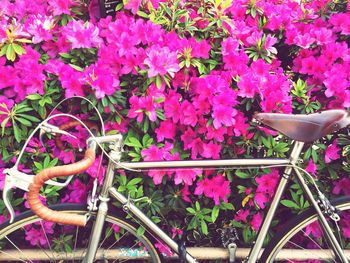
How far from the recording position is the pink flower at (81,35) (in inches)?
81.9

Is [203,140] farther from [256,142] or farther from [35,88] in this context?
[35,88]

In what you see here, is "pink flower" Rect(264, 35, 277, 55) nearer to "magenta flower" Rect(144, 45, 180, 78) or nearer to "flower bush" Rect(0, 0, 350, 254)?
"flower bush" Rect(0, 0, 350, 254)

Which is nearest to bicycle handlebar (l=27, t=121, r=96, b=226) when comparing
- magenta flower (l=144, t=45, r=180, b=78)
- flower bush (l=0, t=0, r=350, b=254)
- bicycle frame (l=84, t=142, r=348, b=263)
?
bicycle frame (l=84, t=142, r=348, b=263)

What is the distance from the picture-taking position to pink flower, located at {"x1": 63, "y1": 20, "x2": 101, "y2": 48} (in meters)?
2.08

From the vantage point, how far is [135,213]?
6.34 ft

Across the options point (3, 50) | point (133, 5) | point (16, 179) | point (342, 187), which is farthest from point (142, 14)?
point (342, 187)

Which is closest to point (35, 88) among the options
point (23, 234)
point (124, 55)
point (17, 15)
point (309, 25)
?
point (124, 55)

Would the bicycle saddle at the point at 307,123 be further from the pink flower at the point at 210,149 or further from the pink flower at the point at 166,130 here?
the pink flower at the point at 166,130

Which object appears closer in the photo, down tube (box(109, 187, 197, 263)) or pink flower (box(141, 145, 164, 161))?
down tube (box(109, 187, 197, 263))

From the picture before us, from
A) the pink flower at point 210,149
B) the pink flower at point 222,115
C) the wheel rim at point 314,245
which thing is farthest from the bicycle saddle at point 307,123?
the wheel rim at point 314,245

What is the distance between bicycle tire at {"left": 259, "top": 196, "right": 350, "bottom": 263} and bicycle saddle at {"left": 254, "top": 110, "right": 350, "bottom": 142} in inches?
15.9

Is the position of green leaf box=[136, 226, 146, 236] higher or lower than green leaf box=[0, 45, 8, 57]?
lower

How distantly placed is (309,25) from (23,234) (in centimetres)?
208

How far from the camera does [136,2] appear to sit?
2.25m
